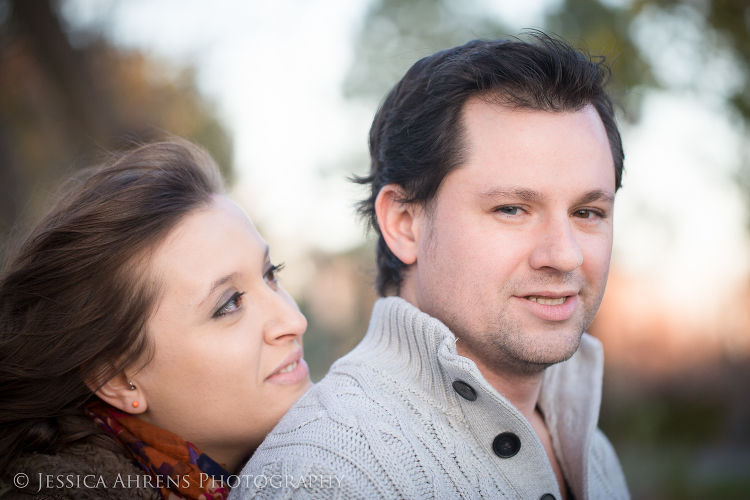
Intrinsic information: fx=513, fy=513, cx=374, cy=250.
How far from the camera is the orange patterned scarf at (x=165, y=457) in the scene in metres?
1.98

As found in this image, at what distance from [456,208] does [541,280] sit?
45 cm

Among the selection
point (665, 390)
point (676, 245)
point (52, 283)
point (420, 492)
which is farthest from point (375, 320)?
point (665, 390)

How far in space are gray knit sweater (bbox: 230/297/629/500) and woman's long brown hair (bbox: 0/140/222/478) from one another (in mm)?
764

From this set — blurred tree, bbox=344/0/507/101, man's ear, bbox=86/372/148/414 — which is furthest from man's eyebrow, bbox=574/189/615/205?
blurred tree, bbox=344/0/507/101

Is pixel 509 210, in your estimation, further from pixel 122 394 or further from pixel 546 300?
pixel 122 394

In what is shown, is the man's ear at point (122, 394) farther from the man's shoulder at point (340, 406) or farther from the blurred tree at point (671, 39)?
the blurred tree at point (671, 39)

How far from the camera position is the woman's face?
2.10 metres

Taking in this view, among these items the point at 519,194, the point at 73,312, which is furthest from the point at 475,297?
the point at 73,312

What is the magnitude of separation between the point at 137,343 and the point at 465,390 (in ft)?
4.41

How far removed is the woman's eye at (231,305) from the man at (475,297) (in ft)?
1.65

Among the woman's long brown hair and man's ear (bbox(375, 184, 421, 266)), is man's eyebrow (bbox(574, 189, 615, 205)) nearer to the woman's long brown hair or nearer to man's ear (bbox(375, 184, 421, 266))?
man's ear (bbox(375, 184, 421, 266))

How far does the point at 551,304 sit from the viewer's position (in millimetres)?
2084

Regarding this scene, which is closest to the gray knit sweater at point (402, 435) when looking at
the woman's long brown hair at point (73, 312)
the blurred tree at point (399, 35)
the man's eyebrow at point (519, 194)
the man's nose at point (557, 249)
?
the man's nose at point (557, 249)

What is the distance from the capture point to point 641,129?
7.45 metres
